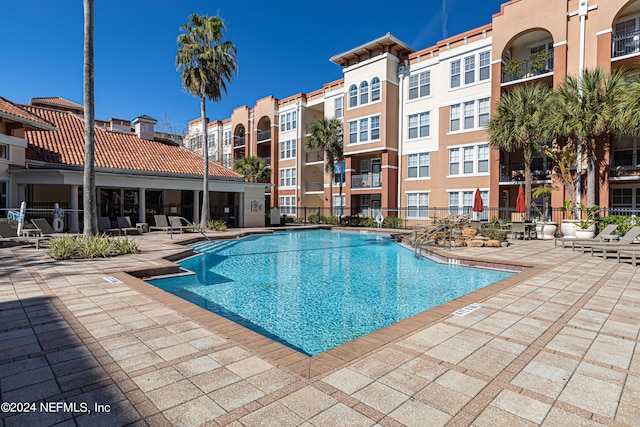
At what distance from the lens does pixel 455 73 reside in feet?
81.0

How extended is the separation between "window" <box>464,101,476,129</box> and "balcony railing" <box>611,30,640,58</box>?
7.43 meters

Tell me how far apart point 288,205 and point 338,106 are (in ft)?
36.8

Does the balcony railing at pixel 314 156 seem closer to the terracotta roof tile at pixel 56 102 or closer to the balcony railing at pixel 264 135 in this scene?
the balcony railing at pixel 264 135

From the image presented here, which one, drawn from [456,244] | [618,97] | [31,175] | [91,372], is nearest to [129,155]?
[31,175]

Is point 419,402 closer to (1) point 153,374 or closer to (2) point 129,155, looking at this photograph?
(1) point 153,374

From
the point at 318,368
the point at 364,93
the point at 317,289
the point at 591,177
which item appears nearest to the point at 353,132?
the point at 364,93

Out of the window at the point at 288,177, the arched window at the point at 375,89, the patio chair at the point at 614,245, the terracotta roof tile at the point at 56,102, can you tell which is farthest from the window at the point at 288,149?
the patio chair at the point at 614,245

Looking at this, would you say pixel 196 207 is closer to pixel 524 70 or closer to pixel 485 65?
pixel 485 65

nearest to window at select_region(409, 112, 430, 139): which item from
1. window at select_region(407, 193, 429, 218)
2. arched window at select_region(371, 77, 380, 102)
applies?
arched window at select_region(371, 77, 380, 102)

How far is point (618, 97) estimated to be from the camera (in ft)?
51.0

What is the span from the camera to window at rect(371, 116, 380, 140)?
27750 mm

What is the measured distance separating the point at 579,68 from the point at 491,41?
563 cm

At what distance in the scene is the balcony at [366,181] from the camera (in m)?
28.8

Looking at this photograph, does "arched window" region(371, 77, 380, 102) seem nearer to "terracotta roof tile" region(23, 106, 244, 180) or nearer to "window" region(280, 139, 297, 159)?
"window" region(280, 139, 297, 159)
